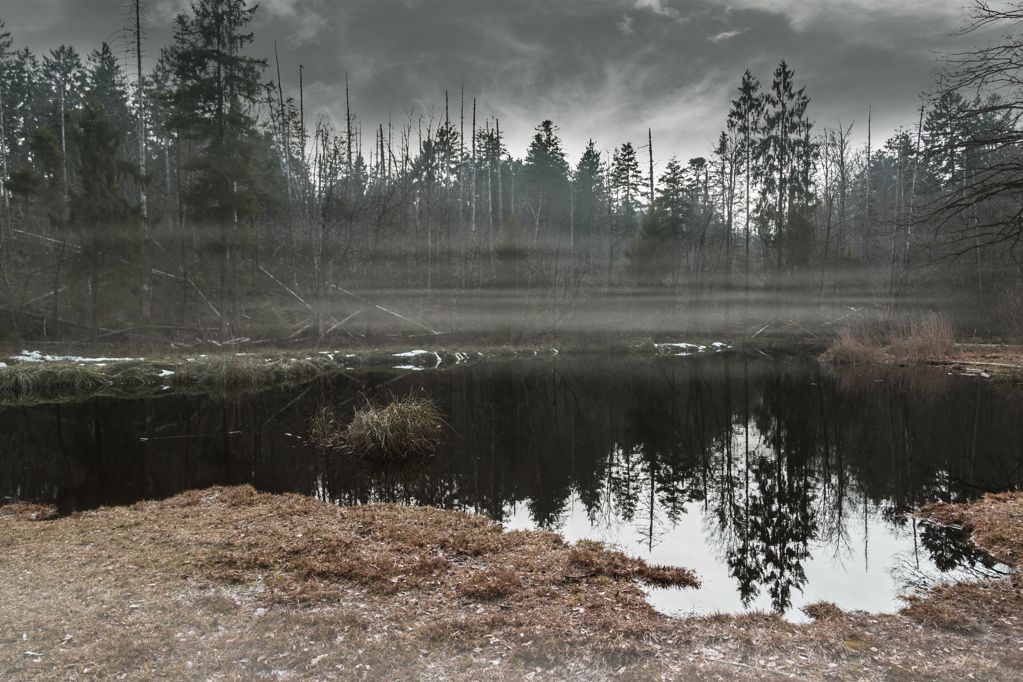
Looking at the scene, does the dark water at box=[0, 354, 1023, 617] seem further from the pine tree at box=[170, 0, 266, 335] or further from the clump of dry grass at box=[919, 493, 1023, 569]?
the pine tree at box=[170, 0, 266, 335]

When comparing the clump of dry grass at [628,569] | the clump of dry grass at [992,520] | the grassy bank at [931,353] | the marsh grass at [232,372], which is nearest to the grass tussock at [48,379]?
the marsh grass at [232,372]

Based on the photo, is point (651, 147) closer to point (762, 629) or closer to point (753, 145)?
point (753, 145)

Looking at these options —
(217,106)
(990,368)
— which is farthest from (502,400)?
(217,106)

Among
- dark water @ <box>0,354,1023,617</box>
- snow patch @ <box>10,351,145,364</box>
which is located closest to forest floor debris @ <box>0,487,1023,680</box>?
dark water @ <box>0,354,1023,617</box>

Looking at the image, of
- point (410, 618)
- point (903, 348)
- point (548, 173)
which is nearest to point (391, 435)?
point (410, 618)

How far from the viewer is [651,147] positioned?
36.2 metres

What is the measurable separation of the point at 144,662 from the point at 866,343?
2677 centimetres

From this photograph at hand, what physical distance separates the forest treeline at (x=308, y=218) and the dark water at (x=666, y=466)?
11.6m


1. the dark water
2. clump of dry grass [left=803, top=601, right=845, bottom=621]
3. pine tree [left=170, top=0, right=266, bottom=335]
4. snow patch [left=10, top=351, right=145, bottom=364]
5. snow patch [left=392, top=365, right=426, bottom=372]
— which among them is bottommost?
the dark water

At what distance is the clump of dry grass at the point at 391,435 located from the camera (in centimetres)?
987

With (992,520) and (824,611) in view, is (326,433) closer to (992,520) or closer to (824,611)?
(824,611)

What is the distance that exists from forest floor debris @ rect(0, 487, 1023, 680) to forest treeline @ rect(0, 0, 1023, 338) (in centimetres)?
2102

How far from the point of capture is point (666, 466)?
9680 millimetres

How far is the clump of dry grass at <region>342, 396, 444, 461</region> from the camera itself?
9867mm
